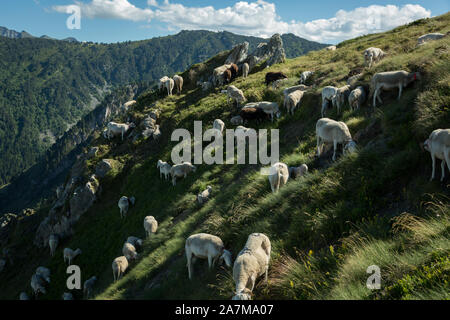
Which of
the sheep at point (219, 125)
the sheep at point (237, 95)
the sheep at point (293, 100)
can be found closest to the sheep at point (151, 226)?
the sheep at point (219, 125)

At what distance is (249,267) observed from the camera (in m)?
6.96

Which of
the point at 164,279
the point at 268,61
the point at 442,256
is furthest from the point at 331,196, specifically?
the point at 268,61

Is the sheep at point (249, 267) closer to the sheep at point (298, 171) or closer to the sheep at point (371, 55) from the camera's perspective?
the sheep at point (298, 171)

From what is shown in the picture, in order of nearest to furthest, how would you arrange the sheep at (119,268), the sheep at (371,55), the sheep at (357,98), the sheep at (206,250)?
the sheep at (206,250)
the sheep at (119,268)
the sheep at (357,98)
the sheep at (371,55)

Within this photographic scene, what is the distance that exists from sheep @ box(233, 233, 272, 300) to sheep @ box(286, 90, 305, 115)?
586 inches

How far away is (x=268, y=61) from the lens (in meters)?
41.2

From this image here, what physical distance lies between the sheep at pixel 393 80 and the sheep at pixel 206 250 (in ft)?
34.0

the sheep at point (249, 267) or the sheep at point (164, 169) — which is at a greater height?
the sheep at point (249, 267)

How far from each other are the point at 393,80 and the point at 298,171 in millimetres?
6765

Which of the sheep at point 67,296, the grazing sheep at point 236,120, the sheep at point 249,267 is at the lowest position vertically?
the sheep at point 67,296

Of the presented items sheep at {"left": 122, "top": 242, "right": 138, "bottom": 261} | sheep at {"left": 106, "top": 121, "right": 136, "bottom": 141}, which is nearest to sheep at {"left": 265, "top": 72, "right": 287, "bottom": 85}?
sheep at {"left": 106, "top": 121, "right": 136, "bottom": 141}

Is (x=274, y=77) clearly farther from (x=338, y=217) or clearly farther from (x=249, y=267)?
(x=249, y=267)

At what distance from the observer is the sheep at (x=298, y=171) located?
459 inches
